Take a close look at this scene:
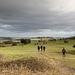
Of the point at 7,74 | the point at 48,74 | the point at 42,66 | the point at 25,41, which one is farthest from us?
the point at 25,41

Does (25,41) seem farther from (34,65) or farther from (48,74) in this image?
(48,74)

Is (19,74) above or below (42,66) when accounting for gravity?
above

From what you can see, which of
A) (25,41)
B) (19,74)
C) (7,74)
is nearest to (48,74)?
(19,74)

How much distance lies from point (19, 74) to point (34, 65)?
329 inches

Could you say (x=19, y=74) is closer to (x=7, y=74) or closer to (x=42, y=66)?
(x=7, y=74)

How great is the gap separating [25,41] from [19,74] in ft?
313

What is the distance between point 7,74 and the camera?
27.4 feet

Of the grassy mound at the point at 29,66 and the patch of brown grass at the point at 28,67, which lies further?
the grassy mound at the point at 29,66

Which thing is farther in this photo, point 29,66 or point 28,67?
point 29,66

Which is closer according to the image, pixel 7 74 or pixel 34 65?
pixel 7 74

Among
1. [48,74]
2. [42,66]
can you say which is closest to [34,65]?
[42,66]

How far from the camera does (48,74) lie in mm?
9172

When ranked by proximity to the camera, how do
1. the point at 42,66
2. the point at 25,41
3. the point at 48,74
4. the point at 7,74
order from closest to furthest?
the point at 7,74
the point at 48,74
the point at 42,66
the point at 25,41

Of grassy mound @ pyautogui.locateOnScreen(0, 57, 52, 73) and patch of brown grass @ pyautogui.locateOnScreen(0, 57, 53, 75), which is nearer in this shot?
patch of brown grass @ pyautogui.locateOnScreen(0, 57, 53, 75)
